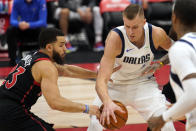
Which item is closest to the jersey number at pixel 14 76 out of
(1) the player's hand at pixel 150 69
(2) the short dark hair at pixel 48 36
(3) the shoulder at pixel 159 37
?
(2) the short dark hair at pixel 48 36

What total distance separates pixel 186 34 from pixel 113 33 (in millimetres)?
1434

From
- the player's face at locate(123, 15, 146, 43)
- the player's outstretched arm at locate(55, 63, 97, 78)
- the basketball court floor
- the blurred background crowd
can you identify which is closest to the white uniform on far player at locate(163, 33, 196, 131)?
the player's face at locate(123, 15, 146, 43)

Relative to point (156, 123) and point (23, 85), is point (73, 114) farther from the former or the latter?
point (156, 123)

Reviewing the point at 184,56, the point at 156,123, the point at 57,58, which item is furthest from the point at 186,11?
the point at 57,58

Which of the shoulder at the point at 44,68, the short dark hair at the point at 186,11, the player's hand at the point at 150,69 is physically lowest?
the player's hand at the point at 150,69

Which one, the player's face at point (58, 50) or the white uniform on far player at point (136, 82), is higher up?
the player's face at point (58, 50)

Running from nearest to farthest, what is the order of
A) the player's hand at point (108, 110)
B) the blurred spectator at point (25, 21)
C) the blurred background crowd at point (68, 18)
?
1. the player's hand at point (108, 110)
2. the blurred spectator at point (25, 21)
3. the blurred background crowd at point (68, 18)

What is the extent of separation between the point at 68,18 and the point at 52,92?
6705 mm

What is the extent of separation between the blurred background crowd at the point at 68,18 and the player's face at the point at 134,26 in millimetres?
4631

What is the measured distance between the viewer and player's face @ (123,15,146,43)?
3686mm

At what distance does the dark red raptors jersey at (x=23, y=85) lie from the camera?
12.0 feet

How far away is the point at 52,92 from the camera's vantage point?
3.44 meters

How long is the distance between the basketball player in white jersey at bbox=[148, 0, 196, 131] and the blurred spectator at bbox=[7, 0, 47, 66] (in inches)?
230

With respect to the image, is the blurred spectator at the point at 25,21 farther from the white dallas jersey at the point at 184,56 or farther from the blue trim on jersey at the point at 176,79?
the white dallas jersey at the point at 184,56
